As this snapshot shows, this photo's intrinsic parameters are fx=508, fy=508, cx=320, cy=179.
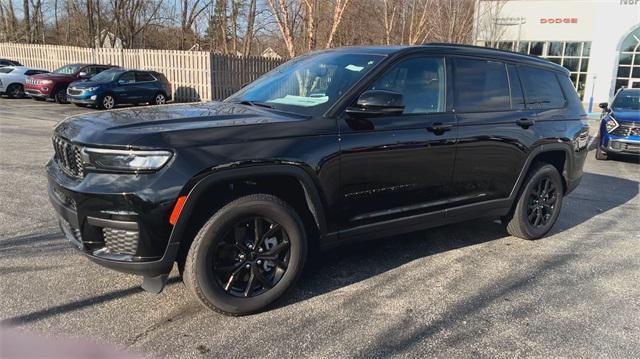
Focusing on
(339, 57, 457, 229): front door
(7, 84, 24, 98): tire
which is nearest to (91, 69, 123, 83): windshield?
(7, 84, 24, 98): tire

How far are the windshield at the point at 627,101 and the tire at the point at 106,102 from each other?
15.7 metres

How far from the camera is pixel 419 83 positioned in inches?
168

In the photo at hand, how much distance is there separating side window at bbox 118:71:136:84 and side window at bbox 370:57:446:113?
16615mm

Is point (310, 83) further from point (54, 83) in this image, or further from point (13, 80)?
point (13, 80)

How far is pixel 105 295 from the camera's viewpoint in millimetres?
3688

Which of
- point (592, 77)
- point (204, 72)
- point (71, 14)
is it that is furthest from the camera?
→ point (71, 14)

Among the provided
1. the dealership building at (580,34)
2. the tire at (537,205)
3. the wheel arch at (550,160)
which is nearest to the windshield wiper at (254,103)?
the wheel arch at (550,160)

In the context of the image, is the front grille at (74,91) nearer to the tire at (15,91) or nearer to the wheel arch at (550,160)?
the tire at (15,91)

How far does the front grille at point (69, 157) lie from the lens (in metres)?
3.21

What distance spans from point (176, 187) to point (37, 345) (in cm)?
126

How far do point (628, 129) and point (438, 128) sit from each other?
28.3ft

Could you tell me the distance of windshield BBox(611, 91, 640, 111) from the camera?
11.6m

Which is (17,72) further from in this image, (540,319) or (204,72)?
(540,319)

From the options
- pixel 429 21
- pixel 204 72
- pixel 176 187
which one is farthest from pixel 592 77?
pixel 176 187
